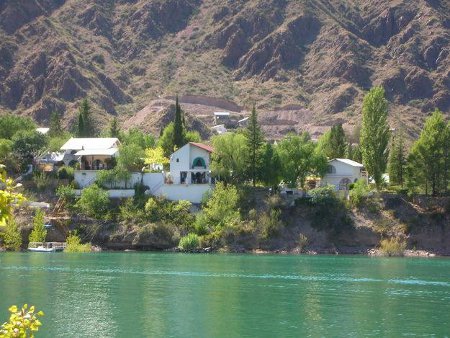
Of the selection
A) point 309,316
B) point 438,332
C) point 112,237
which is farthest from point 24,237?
point 438,332

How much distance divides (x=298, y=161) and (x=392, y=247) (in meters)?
17.8

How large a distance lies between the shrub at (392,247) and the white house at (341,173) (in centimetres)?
1667

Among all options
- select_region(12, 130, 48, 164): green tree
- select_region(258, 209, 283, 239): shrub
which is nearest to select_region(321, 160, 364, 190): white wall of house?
select_region(258, 209, 283, 239): shrub

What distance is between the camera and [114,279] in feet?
188

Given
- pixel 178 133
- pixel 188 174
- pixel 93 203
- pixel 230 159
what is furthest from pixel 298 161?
pixel 93 203

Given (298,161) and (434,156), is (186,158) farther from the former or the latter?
(434,156)

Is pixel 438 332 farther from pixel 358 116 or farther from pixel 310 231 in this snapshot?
pixel 358 116

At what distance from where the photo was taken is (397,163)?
100812 millimetres

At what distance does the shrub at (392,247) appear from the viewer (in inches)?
3529

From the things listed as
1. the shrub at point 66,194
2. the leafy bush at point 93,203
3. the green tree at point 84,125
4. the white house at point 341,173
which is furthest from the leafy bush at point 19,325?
the green tree at point 84,125

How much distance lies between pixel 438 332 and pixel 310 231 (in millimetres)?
57032

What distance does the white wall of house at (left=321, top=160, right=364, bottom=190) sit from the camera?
107 meters

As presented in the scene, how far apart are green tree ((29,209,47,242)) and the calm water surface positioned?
15833mm

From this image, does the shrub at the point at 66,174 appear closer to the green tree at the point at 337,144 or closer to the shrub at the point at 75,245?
the shrub at the point at 75,245
